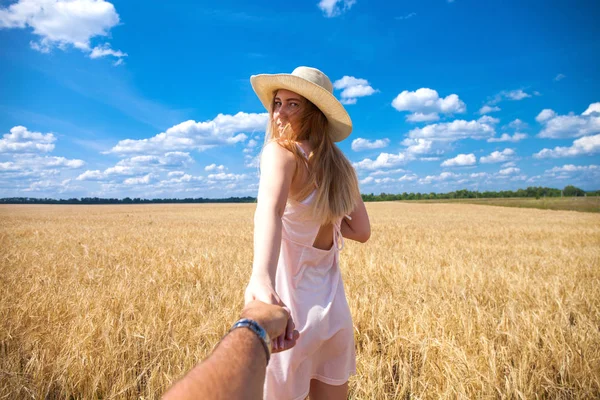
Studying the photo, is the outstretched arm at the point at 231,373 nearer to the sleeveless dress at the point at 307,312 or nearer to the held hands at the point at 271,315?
the held hands at the point at 271,315

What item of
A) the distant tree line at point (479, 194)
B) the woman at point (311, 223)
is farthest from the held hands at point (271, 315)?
the distant tree line at point (479, 194)

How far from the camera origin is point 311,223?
136 centimetres

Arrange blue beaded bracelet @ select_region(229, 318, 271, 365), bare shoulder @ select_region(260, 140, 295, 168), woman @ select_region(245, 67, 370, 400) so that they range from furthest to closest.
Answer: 1. woman @ select_region(245, 67, 370, 400)
2. bare shoulder @ select_region(260, 140, 295, 168)
3. blue beaded bracelet @ select_region(229, 318, 271, 365)

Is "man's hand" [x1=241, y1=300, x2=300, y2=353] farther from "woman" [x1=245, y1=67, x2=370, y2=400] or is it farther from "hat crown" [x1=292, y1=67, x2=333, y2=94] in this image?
"hat crown" [x1=292, y1=67, x2=333, y2=94]

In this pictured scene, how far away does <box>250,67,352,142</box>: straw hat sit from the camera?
4.71ft

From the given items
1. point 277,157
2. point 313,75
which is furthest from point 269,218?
point 313,75

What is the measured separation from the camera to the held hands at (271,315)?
62 centimetres

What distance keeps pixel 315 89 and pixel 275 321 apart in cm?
105

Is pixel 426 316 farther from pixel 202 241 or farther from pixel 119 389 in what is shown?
pixel 202 241

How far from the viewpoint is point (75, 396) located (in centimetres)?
215

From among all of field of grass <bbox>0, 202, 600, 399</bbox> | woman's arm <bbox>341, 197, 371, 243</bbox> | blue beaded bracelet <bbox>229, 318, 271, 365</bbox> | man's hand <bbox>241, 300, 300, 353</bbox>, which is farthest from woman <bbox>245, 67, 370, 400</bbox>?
field of grass <bbox>0, 202, 600, 399</bbox>

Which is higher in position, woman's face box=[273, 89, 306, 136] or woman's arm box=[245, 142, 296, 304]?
woman's face box=[273, 89, 306, 136]

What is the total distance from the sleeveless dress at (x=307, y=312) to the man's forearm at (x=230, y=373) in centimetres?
79

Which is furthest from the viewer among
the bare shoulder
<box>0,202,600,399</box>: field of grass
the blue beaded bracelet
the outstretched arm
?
<box>0,202,600,399</box>: field of grass
